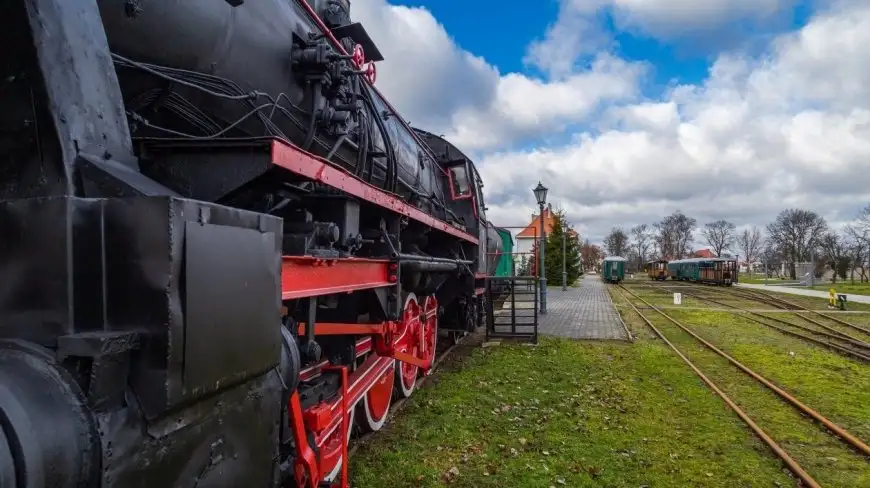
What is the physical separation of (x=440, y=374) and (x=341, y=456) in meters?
4.52

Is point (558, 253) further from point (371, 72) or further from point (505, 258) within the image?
point (371, 72)

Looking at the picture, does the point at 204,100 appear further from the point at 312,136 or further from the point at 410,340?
the point at 410,340

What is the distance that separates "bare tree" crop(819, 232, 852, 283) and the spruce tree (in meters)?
29.6

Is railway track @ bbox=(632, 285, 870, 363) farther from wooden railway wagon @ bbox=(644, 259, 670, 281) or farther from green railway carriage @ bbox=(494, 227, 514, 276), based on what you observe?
wooden railway wagon @ bbox=(644, 259, 670, 281)

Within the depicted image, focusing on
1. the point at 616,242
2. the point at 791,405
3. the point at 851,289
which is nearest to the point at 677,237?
the point at 616,242

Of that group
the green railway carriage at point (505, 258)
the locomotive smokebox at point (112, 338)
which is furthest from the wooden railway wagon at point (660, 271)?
the locomotive smokebox at point (112, 338)

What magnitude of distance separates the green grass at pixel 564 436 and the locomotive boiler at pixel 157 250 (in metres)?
1.56

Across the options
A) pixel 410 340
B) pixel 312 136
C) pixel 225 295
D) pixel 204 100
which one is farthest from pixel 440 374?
pixel 225 295

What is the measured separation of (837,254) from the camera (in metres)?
54.8

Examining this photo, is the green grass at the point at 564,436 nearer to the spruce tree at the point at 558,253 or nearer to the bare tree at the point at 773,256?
the spruce tree at the point at 558,253

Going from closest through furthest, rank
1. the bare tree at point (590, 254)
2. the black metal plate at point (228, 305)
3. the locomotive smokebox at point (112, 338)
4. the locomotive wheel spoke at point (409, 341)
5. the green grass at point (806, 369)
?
1. the locomotive smokebox at point (112, 338)
2. the black metal plate at point (228, 305)
3. the locomotive wheel spoke at point (409, 341)
4. the green grass at point (806, 369)
5. the bare tree at point (590, 254)

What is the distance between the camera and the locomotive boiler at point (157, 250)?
4.62 ft

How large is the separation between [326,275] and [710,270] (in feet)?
163

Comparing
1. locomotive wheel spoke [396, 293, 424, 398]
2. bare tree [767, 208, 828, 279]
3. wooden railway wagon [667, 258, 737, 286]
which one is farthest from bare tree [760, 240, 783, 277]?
locomotive wheel spoke [396, 293, 424, 398]
